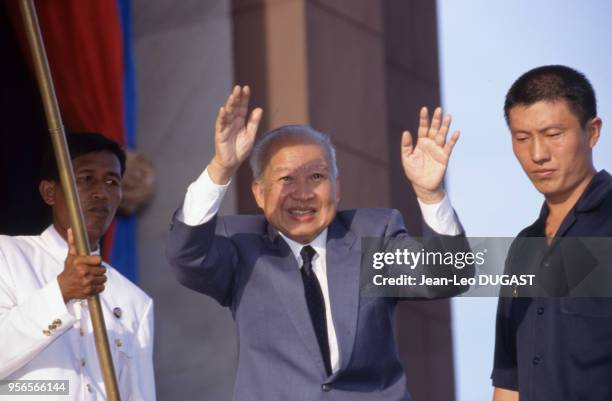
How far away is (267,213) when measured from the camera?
4.32 meters

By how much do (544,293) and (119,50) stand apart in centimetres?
333

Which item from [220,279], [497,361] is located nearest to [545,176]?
[497,361]

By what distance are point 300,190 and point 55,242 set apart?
90 cm

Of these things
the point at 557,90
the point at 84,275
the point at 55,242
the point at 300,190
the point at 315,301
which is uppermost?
the point at 557,90

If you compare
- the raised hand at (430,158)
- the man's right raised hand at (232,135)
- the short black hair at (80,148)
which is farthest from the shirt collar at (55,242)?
the raised hand at (430,158)

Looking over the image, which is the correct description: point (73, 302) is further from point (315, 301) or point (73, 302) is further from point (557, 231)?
point (557, 231)

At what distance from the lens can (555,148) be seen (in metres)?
4.17

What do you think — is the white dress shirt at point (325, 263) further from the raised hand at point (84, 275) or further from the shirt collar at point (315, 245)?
the raised hand at point (84, 275)

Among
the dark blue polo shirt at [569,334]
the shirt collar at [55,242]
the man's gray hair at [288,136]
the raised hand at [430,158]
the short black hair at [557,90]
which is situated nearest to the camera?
the dark blue polo shirt at [569,334]

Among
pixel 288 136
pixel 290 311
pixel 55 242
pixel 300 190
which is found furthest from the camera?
pixel 55 242

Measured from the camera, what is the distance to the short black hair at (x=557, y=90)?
4227 millimetres

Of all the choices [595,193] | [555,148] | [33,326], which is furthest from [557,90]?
[33,326]

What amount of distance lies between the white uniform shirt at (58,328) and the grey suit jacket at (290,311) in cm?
39

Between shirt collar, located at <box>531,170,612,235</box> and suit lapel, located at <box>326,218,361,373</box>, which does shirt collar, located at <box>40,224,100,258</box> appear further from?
shirt collar, located at <box>531,170,612,235</box>
